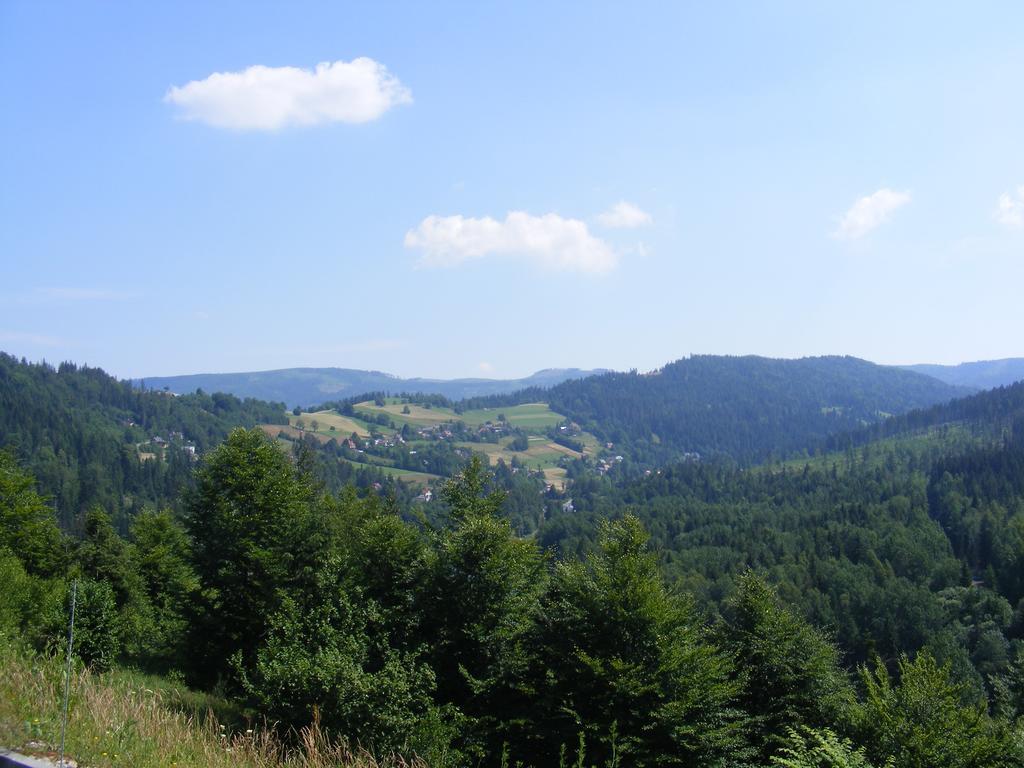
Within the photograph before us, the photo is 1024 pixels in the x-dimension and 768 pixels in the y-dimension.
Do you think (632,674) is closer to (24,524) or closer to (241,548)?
(241,548)

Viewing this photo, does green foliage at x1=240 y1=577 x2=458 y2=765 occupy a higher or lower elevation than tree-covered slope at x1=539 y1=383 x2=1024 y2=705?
higher

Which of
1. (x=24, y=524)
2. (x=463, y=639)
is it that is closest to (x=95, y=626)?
(x=463, y=639)

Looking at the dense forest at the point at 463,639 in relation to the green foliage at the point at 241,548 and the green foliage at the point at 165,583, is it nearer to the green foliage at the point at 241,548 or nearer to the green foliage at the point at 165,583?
the green foliage at the point at 241,548

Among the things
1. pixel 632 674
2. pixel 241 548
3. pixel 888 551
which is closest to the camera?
pixel 632 674

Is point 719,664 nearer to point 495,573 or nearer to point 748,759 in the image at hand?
point 748,759

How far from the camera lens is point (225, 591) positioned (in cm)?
3042

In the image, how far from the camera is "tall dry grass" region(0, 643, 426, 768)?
21.4 feet

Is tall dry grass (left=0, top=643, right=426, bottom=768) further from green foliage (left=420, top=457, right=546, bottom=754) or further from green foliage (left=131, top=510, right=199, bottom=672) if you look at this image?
green foliage (left=131, top=510, right=199, bottom=672)

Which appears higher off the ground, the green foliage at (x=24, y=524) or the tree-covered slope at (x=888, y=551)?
the green foliage at (x=24, y=524)

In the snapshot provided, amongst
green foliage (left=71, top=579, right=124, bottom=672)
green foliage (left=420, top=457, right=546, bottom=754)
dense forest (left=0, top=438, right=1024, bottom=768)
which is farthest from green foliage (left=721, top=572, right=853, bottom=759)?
green foliage (left=71, top=579, right=124, bottom=672)

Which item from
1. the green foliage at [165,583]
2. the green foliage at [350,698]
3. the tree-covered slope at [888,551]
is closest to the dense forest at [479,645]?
the green foliage at [350,698]

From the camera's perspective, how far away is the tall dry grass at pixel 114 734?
21.4 feet

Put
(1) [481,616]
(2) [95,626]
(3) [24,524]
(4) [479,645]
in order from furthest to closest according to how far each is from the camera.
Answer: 1. (3) [24,524]
2. (2) [95,626]
3. (1) [481,616]
4. (4) [479,645]

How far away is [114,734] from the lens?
718 centimetres
